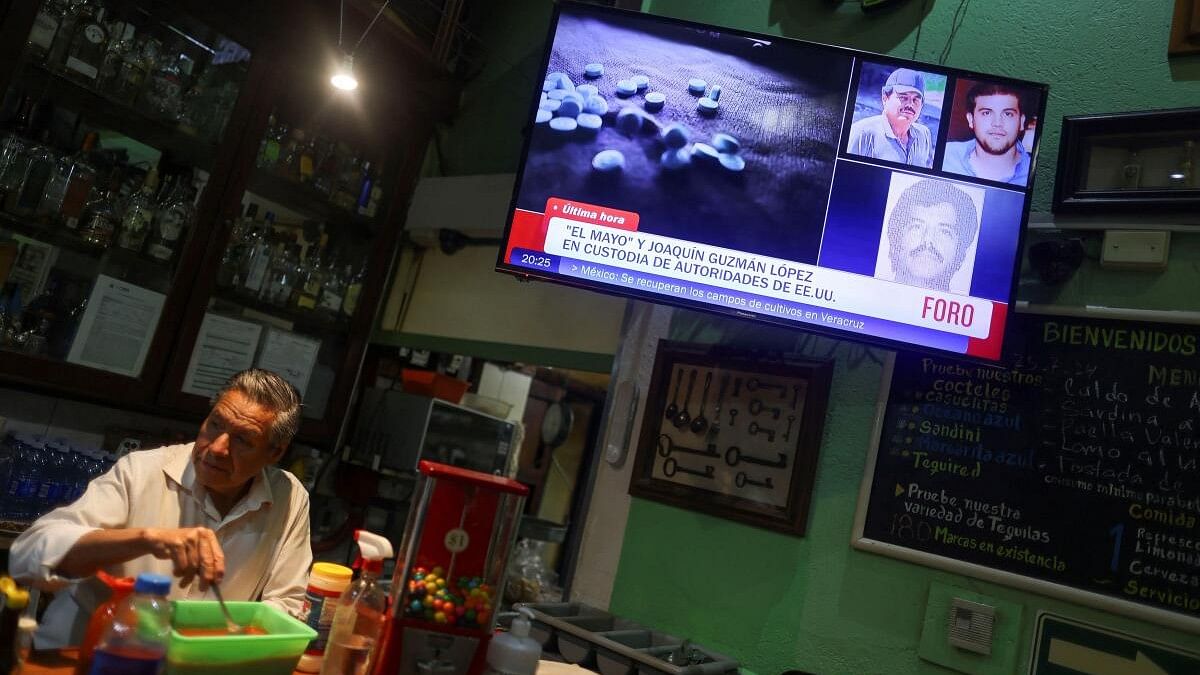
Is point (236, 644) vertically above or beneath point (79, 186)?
beneath

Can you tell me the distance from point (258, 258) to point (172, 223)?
415 millimetres

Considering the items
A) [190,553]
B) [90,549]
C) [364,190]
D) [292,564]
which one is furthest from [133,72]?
[190,553]

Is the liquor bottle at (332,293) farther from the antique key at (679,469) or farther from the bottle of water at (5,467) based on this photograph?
the antique key at (679,469)

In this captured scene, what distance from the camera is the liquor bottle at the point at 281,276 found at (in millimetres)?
3545

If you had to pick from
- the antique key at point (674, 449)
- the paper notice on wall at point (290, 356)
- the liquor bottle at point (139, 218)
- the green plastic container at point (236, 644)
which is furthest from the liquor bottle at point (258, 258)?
the green plastic container at point (236, 644)

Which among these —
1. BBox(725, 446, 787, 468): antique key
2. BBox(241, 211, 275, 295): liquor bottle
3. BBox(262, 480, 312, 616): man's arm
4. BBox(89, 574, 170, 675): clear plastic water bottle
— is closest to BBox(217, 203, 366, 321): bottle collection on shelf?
BBox(241, 211, 275, 295): liquor bottle

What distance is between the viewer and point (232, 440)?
1.78m

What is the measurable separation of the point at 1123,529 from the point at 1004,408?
41 centimetres

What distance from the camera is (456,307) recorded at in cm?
382

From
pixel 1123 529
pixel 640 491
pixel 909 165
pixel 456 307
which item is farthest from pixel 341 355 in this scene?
pixel 1123 529

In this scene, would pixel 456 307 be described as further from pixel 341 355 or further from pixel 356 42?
pixel 356 42

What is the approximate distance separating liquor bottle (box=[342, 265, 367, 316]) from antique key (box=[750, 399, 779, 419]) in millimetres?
2141

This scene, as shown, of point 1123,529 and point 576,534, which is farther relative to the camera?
point 576,534

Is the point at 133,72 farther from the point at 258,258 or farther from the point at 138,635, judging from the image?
the point at 138,635
